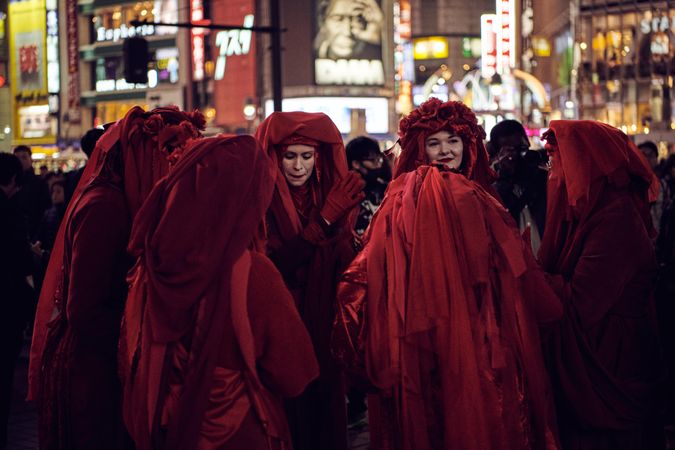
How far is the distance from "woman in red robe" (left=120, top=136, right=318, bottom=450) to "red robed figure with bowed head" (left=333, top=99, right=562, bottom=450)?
551mm

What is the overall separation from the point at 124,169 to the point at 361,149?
4554mm

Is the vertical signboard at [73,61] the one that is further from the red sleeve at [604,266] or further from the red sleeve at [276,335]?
the red sleeve at [276,335]

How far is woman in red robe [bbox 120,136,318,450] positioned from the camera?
383cm

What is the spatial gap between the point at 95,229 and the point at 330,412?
1839mm

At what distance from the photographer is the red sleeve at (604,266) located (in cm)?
507

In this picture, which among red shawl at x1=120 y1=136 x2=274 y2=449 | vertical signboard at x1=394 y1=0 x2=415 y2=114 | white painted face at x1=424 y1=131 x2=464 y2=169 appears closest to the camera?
red shawl at x1=120 y1=136 x2=274 y2=449

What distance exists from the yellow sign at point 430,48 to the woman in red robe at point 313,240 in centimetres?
9515

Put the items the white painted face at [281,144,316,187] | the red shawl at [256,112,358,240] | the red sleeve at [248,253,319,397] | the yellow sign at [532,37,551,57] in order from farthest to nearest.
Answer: the yellow sign at [532,37,551,57] < the white painted face at [281,144,316,187] < the red shawl at [256,112,358,240] < the red sleeve at [248,253,319,397]

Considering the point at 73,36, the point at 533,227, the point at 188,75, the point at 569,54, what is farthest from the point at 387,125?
the point at 533,227

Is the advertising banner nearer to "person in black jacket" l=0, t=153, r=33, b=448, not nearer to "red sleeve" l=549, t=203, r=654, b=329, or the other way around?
"person in black jacket" l=0, t=153, r=33, b=448

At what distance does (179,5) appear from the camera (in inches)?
2761

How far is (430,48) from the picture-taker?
100 meters

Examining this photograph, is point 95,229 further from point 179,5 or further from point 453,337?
point 179,5

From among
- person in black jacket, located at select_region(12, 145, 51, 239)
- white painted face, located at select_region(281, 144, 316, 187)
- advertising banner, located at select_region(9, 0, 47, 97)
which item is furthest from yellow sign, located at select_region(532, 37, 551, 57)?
white painted face, located at select_region(281, 144, 316, 187)
